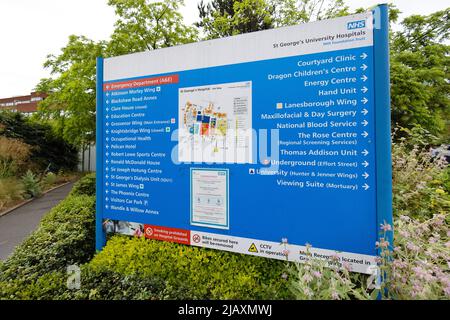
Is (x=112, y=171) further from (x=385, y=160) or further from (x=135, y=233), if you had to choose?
(x=385, y=160)

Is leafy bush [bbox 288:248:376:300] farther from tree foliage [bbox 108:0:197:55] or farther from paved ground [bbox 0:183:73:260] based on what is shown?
tree foliage [bbox 108:0:197:55]

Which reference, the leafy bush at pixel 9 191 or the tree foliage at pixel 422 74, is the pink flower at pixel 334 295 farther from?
the leafy bush at pixel 9 191

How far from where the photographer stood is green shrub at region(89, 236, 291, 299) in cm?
250

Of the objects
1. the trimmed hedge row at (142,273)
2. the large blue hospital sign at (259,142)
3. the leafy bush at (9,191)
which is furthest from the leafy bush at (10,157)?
the large blue hospital sign at (259,142)

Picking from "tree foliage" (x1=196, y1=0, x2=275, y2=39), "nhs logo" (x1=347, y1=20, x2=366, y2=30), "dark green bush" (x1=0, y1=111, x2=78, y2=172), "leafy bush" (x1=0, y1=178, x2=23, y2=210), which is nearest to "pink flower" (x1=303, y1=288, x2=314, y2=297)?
"nhs logo" (x1=347, y1=20, x2=366, y2=30)

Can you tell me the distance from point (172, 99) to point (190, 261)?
5.74 ft

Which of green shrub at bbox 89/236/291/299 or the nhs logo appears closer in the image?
the nhs logo

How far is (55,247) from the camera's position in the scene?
138 inches

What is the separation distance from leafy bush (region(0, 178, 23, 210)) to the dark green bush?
4.30m

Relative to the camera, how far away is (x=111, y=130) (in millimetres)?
3545

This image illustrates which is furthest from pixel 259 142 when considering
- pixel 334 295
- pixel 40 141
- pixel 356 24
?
pixel 40 141

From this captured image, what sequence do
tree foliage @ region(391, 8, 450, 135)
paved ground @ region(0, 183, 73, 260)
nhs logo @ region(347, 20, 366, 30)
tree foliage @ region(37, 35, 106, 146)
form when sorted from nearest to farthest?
nhs logo @ region(347, 20, 366, 30) < paved ground @ region(0, 183, 73, 260) < tree foliage @ region(391, 8, 450, 135) < tree foliage @ region(37, 35, 106, 146)

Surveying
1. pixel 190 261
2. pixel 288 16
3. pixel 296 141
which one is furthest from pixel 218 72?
pixel 288 16

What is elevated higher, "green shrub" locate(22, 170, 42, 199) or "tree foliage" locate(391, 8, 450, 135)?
"tree foliage" locate(391, 8, 450, 135)
